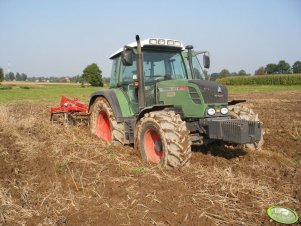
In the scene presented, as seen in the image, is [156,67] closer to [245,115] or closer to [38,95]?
[245,115]

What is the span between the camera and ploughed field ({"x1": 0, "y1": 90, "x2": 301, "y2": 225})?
11.9 feet

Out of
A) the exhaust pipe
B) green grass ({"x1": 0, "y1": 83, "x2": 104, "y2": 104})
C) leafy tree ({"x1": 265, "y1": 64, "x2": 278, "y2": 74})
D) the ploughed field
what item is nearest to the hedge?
green grass ({"x1": 0, "y1": 83, "x2": 104, "y2": 104})

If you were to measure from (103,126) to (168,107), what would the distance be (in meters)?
2.62

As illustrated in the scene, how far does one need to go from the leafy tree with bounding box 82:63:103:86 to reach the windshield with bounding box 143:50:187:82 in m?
67.2

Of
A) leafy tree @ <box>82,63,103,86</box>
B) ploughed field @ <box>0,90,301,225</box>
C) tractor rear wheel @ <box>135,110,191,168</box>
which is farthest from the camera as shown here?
leafy tree @ <box>82,63,103,86</box>

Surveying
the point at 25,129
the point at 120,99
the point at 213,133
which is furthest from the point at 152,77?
the point at 25,129

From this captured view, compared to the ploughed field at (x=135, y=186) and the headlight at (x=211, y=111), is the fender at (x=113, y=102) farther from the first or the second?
the headlight at (x=211, y=111)

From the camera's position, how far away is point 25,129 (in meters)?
9.24

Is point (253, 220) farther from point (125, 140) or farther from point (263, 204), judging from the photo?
point (125, 140)

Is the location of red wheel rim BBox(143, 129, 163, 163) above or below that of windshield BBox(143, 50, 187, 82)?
below

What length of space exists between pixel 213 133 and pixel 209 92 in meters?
0.79

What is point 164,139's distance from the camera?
17.7 ft

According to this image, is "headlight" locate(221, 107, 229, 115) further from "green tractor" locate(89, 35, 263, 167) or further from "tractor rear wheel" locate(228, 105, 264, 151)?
"tractor rear wheel" locate(228, 105, 264, 151)

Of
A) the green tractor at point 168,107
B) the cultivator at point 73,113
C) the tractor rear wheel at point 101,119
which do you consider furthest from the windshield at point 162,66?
the cultivator at point 73,113
